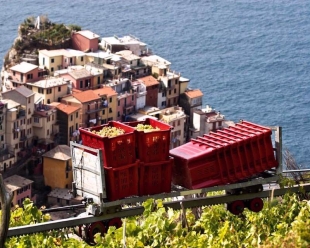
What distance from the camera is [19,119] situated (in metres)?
56.2

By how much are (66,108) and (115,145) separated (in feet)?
142

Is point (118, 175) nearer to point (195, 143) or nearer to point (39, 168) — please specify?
point (195, 143)

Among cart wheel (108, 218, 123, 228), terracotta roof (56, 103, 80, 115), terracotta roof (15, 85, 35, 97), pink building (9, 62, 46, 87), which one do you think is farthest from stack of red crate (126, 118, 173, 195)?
pink building (9, 62, 46, 87)

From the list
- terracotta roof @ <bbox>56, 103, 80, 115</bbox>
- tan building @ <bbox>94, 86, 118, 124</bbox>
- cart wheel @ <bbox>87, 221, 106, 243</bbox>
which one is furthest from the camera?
tan building @ <bbox>94, 86, 118, 124</bbox>

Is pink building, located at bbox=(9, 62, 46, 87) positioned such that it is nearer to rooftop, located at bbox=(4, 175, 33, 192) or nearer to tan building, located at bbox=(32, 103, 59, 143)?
tan building, located at bbox=(32, 103, 59, 143)

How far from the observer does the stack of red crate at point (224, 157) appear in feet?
52.9

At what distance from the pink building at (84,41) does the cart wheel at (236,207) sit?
53.8m

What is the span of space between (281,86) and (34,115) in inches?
1235

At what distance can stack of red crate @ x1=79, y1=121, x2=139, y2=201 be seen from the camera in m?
15.4

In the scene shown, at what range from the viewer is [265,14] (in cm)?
10869

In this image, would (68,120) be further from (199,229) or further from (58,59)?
(199,229)

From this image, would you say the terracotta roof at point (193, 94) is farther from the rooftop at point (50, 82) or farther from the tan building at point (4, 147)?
the tan building at point (4, 147)

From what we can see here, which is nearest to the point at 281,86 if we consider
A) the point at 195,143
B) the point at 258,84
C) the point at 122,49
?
Result: the point at 258,84

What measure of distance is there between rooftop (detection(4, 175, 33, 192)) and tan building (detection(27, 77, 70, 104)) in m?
6.83
